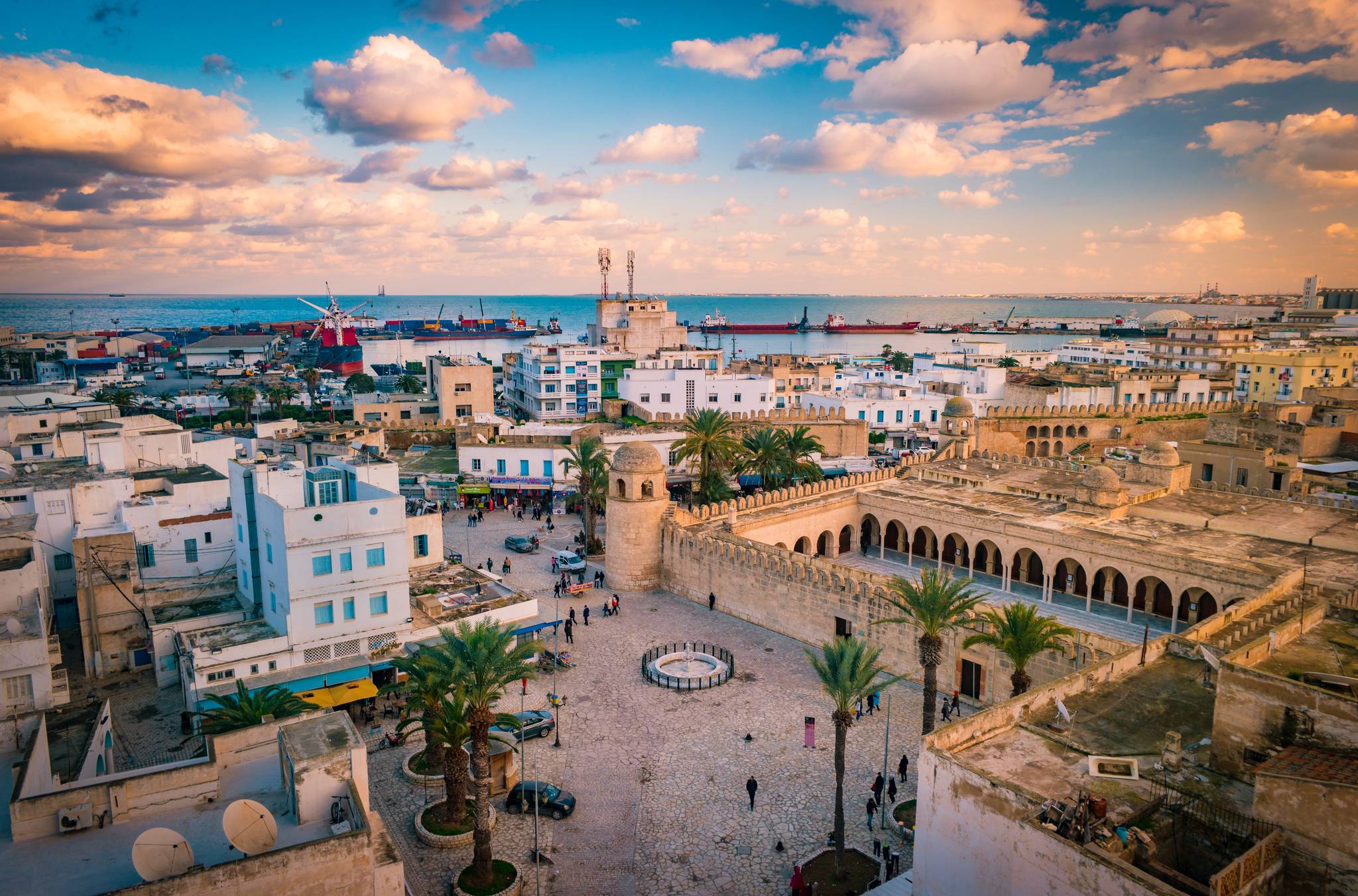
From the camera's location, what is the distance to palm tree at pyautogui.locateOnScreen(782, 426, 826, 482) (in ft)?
136

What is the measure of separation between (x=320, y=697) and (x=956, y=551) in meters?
25.1

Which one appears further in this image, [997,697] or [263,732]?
[997,697]

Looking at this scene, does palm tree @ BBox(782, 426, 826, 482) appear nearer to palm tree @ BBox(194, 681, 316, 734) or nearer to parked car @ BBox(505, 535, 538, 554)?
Answer: parked car @ BBox(505, 535, 538, 554)

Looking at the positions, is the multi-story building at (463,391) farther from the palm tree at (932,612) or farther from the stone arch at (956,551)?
the palm tree at (932,612)

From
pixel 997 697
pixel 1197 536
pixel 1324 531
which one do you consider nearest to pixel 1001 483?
pixel 1197 536

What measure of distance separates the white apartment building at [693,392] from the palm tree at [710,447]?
18432 mm

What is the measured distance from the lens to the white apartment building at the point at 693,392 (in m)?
59.0

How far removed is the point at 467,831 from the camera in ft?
56.9

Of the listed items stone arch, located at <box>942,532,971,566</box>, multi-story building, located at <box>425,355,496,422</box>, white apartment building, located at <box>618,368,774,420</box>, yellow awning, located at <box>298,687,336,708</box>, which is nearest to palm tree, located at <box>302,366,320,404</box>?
multi-story building, located at <box>425,355,496,422</box>

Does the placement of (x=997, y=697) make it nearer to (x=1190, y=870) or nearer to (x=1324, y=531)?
(x=1190, y=870)

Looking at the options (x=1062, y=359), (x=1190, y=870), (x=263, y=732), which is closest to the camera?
(x=1190, y=870)

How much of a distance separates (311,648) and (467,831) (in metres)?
8.26

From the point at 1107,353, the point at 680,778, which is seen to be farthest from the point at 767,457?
the point at 1107,353

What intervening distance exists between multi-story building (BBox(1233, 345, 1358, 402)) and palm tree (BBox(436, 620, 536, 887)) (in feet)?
234
